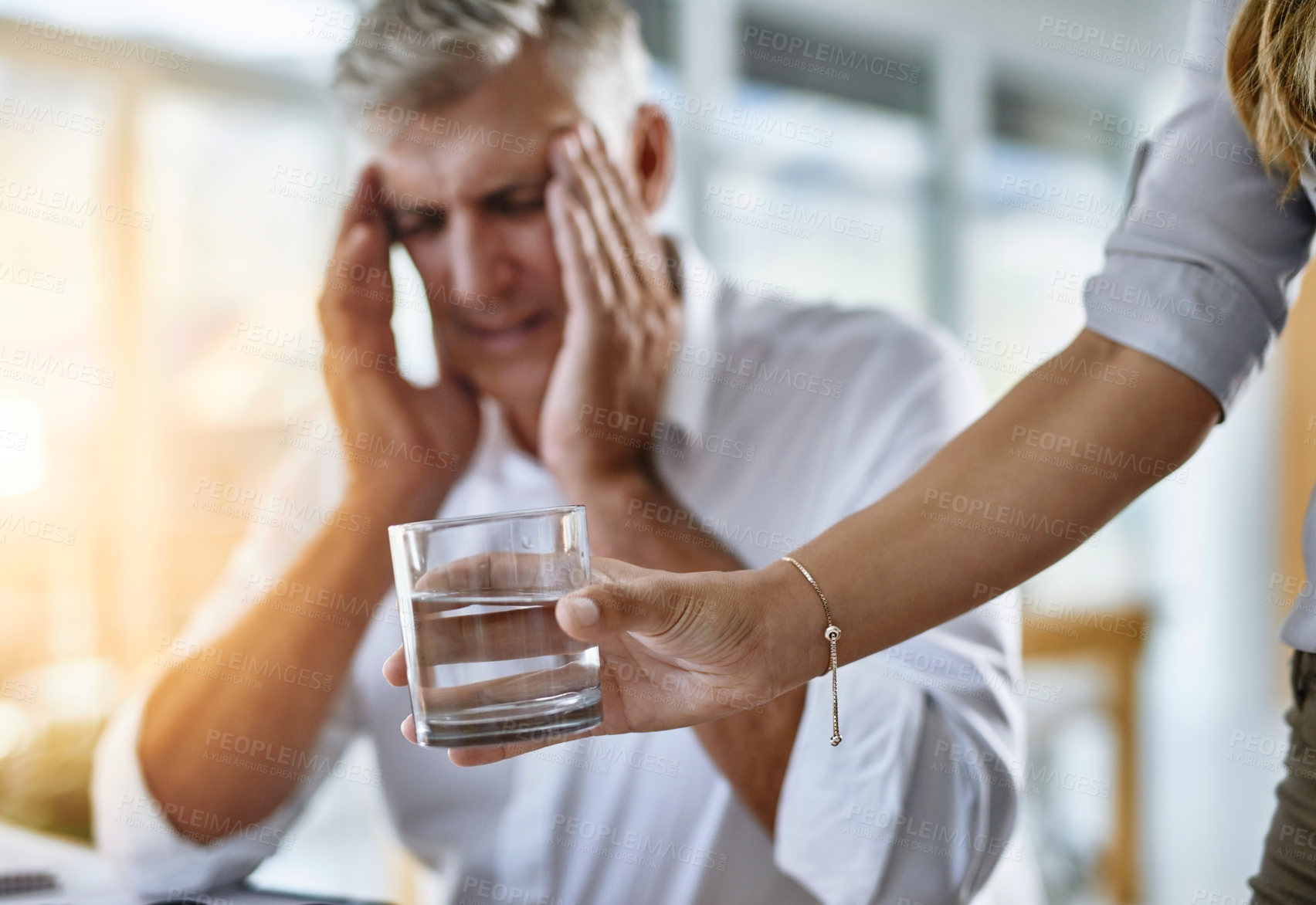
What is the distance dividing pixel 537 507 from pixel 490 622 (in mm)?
641

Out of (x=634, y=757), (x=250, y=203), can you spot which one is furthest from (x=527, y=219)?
(x=634, y=757)

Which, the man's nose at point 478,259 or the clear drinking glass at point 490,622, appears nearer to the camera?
the clear drinking glass at point 490,622

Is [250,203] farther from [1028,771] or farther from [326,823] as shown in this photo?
[1028,771]

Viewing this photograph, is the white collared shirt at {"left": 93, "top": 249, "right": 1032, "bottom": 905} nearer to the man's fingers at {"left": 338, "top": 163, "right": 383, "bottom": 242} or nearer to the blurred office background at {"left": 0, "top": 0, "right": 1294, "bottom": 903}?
the blurred office background at {"left": 0, "top": 0, "right": 1294, "bottom": 903}

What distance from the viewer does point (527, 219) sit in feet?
3.99

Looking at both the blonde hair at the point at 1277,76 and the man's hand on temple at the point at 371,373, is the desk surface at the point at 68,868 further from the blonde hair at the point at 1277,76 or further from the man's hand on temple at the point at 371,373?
the blonde hair at the point at 1277,76

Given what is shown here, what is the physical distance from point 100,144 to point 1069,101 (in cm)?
155

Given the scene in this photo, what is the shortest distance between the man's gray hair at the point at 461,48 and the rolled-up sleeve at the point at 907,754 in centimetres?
53

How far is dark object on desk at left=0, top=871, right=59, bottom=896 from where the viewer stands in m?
1.12

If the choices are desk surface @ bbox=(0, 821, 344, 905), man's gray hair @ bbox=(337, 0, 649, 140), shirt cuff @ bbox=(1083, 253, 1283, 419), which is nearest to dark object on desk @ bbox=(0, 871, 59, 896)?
desk surface @ bbox=(0, 821, 344, 905)

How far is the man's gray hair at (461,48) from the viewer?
3.92 ft

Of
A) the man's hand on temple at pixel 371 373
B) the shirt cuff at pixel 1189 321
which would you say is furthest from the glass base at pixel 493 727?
the man's hand on temple at pixel 371 373

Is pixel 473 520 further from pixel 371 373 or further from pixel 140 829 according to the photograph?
pixel 140 829

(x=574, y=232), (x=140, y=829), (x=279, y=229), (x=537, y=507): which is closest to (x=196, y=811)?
(x=140, y=829)
